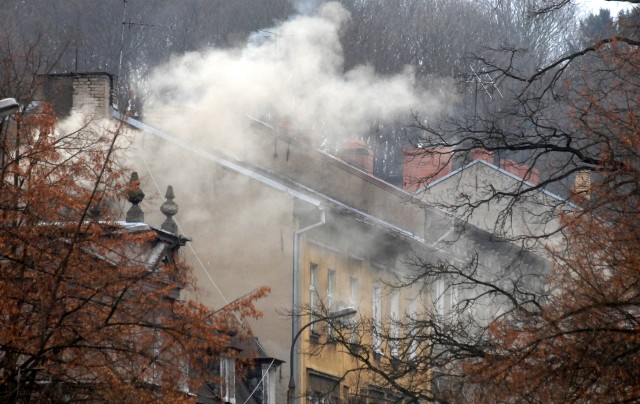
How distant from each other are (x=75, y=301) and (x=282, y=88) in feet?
70.6

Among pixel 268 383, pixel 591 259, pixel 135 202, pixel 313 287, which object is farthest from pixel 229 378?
pixel 591 259

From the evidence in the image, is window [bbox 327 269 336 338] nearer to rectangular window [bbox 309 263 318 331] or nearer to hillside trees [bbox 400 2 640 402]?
rectangular window [bbox 309 263 318 331]

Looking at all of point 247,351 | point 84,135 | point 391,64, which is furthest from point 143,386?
point 391,64

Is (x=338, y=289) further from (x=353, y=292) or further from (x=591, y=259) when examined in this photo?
(x=591, y=259)

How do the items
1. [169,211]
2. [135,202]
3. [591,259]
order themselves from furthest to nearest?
[169,211] < [135,202] < [591,259]

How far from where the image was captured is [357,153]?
51.8 metres

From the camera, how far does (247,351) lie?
36125mm

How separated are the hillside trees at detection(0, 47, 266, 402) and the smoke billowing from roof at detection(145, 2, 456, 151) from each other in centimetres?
1112

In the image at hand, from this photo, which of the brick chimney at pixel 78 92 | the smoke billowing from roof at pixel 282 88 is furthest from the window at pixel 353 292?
the brick chimney at pixel 78 92

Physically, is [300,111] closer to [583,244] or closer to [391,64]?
[391,64]

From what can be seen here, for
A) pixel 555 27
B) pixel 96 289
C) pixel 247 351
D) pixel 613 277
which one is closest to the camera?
pixel 613 277

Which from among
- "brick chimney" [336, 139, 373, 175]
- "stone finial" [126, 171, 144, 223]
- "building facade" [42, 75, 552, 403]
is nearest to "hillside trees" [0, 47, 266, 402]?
"stone finial" [126, 171, 144, 223]

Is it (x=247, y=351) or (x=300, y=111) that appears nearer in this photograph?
(x=247, y=351)

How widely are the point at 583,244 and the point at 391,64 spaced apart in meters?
37.7
